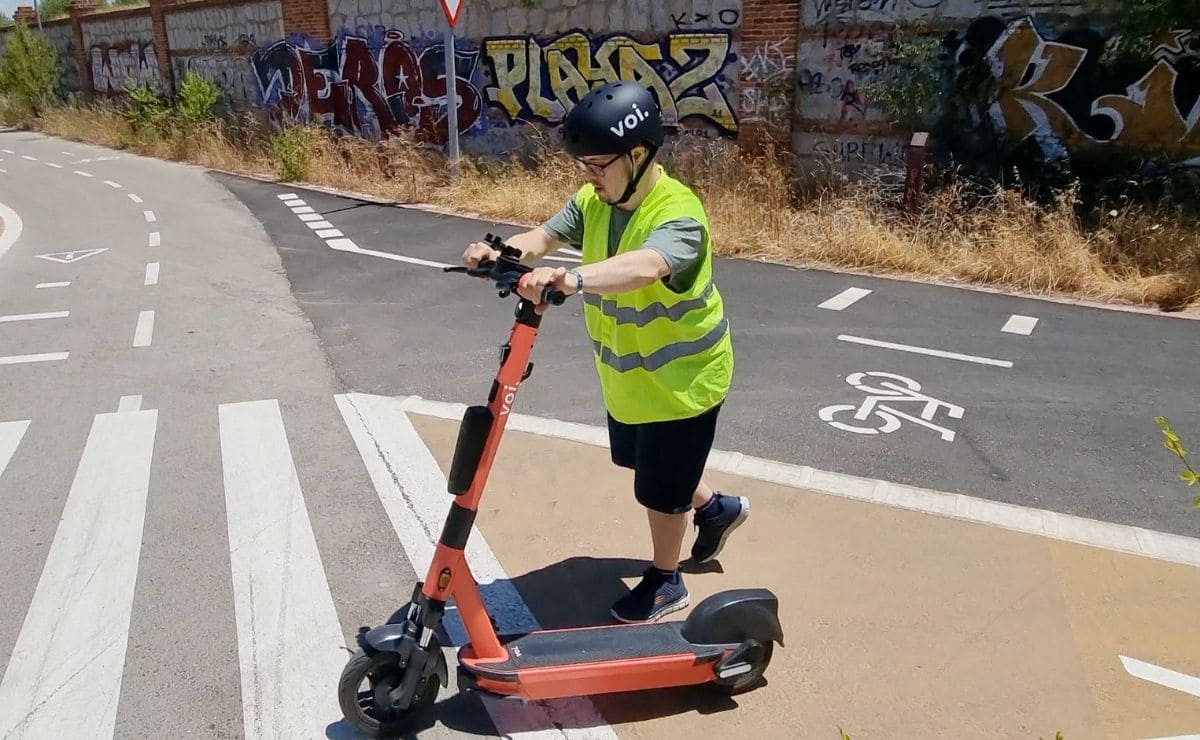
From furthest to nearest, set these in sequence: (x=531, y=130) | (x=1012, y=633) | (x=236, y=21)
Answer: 1. (x=236, y=21)
2. (x=531, y=130)
3. (x=1012, y=633)

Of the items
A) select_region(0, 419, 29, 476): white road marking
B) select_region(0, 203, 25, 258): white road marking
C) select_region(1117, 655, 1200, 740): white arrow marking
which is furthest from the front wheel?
select_region(0, 203, 25, 258): white road marking

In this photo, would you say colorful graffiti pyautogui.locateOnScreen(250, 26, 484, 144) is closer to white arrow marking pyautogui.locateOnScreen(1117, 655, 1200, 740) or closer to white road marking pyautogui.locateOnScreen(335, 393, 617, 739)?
white road marking pyautogui.locateOnScreen(335, 393, 617, 739)

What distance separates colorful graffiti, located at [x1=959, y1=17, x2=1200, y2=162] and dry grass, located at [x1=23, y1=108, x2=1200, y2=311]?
986mm

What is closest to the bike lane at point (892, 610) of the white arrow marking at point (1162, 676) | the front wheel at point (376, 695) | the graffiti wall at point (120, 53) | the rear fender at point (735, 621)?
the white arrow marking at point (1162, 676)

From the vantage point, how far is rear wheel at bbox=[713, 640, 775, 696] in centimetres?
289

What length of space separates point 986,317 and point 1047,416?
7.58ft

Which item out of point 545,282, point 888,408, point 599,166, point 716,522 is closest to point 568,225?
point 599,166

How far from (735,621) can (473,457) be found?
1007 mm

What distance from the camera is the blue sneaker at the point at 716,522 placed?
3.59 m

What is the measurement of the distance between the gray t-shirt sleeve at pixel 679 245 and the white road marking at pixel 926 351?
13.6 ft

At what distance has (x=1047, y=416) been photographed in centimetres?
529

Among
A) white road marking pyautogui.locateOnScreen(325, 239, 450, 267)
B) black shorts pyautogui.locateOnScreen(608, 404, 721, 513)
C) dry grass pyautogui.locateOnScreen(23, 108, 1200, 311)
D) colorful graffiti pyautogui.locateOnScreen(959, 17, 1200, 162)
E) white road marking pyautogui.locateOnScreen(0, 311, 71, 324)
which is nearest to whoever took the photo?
black shorts pyautogui.locateOnScreen(608, 404, 721, 513)

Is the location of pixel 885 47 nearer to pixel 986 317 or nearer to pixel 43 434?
pixel 986 317

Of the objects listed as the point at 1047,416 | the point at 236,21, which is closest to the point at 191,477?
the point at 1047,416
